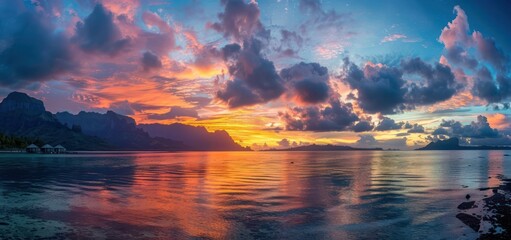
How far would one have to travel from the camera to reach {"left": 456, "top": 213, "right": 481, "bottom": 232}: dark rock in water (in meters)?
31.1

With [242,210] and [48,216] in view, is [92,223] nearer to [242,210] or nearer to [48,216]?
[48,216]

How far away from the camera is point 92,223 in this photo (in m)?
30.2

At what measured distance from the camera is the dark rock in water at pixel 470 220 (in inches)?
1225

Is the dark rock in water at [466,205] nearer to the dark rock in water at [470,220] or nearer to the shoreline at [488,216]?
the shoreline at [488,216]

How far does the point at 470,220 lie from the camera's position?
3359 centimetres

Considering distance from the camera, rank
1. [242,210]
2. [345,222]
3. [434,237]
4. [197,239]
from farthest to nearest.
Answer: [242,210]
[345,222]
[434,237]
[197,239]

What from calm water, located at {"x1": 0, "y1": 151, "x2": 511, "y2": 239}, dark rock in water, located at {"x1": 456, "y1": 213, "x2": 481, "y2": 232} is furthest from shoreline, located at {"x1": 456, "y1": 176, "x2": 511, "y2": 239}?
calm water, located at {"x1": 0, "y1": 151, "x2": 511, "y2": 239}

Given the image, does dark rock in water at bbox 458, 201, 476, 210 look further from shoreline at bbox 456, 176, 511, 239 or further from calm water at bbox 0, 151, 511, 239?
calm water at bbox 0, 151, 511, 239

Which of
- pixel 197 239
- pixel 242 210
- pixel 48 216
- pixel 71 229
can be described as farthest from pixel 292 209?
pixel 48 216

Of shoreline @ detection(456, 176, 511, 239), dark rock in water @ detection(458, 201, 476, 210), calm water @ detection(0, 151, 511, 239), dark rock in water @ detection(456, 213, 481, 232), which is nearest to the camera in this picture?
calm water @ detection(0, 151, 511, 239)

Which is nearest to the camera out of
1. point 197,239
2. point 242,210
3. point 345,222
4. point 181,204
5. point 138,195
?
point 197,239

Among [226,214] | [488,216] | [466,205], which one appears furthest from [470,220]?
[226,214]

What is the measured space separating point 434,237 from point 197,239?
18415mm

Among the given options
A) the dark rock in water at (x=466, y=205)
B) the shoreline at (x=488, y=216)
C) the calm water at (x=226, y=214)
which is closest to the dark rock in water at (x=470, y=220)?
the shoreline at (x=488, y=216)
